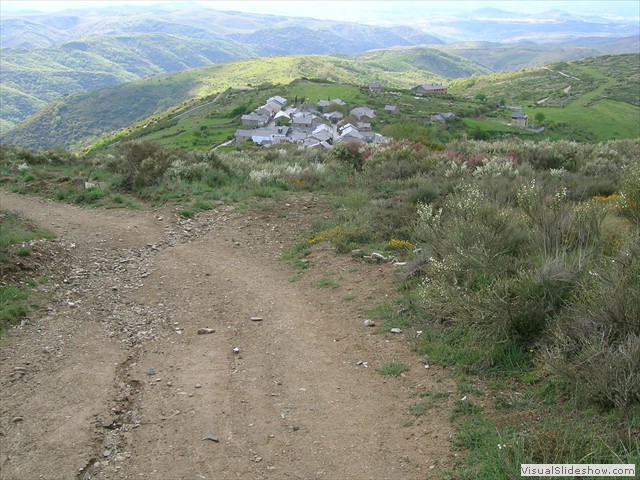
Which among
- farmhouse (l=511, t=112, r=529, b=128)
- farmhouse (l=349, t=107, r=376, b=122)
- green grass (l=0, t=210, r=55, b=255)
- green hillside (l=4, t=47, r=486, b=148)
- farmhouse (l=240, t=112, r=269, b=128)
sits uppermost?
green grass (l=0, t=210, r=55, b=255)

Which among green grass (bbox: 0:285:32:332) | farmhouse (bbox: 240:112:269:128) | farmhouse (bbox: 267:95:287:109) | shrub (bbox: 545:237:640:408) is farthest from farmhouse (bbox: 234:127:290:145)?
shrub (bbox: 545:237:640:408)

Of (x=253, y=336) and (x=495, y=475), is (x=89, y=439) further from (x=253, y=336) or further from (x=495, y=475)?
(x=495, y=475)

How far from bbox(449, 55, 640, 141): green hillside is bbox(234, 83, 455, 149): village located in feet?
55.4

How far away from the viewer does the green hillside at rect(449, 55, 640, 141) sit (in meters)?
75.2

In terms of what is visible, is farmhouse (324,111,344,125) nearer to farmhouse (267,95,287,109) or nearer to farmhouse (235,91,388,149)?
farmhouse (235,91,388,149)

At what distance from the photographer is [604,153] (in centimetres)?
1773

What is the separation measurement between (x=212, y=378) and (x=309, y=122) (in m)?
77.5

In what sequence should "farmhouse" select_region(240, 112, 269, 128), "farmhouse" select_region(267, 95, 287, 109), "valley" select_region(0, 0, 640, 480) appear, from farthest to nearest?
"farmhouse" select_region(267, 95, 287, 109), "farmhouse" select_region(240, 112, 269, 128), "valley" select_region(0, 0, 640, 480)

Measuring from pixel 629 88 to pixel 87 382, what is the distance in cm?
11681

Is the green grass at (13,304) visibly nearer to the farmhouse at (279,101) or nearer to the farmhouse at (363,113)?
the farmhouse at (363,113)

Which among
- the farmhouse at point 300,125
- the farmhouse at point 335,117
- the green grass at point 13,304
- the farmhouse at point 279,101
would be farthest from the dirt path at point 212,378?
the farmhouse at point 279,101

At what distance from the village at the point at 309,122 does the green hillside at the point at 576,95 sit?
55.4 feet

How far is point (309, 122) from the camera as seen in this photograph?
81.0 m

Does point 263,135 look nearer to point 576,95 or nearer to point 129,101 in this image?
point 576,95
